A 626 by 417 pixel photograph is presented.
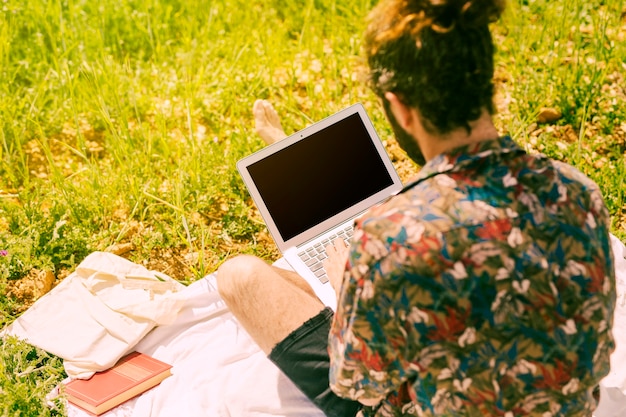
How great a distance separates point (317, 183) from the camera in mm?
2498

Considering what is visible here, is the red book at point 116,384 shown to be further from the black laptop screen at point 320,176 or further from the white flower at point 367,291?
the white flower at point 367,291

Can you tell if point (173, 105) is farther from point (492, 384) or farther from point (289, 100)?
point (492, 384)

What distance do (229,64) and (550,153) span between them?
6.25ft

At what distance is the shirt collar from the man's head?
0.06 metres

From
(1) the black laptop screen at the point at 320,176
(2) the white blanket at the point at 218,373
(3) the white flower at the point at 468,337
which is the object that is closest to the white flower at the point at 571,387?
(3) the white flower at the point at 468,337

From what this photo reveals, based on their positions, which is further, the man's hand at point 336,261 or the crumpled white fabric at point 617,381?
the crumpled white fabric at point 617,381

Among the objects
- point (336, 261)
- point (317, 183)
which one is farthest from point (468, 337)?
point (317, 183)

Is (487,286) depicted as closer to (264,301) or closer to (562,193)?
(562,193)

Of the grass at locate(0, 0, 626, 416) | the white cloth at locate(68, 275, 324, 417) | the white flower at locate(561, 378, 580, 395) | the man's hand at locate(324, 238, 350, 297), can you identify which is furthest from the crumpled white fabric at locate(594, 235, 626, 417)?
the white cloth at locate(68, 275, 324, 417)

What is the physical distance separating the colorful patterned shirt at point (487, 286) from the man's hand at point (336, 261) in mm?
629

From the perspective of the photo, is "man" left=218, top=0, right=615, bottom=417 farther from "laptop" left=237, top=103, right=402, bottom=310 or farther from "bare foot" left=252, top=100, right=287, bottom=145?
"bare foot" left=252, top=100, right=287, bottom=145

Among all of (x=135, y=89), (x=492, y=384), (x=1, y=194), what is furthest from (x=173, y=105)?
(x=492, y=384)

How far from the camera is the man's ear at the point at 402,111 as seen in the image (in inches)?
60.2

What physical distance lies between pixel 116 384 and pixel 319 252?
2.98 ft
